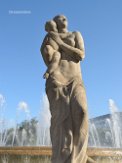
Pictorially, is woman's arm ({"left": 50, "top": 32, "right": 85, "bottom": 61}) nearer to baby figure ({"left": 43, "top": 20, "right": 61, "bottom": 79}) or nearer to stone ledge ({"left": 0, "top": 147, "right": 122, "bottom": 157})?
baby figure ({"left": 43, "top": 20, "right": 61, "bottom": 79})

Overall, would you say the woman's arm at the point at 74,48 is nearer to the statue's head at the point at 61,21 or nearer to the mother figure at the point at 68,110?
the mother figure at the point at 68,110

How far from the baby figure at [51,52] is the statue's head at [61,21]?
0.28ft

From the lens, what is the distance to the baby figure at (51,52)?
7340 mm

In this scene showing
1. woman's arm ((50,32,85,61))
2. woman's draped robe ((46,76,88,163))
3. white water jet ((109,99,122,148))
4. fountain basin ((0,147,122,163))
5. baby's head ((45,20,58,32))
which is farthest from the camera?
white water jet ((109,99,122,148))

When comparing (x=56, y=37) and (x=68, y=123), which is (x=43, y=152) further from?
(x=56, y=37)

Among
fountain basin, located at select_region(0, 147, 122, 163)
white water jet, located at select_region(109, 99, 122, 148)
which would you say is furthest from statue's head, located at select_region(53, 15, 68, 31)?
white water jet, located at select_region(109, 99, 122, 148)

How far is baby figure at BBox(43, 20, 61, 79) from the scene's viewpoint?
7340 mm

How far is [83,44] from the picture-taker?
A: 7.73 m

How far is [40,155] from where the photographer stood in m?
9.73

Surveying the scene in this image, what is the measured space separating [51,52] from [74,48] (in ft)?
1.53

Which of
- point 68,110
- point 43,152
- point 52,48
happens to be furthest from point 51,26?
point 43,152

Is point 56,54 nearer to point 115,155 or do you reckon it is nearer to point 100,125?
point 115,155

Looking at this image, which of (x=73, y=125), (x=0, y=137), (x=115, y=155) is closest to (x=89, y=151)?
(x=115, y=155)

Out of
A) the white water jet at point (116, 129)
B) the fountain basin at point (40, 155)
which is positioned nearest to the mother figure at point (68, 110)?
the fountain basin at point (40, 155)
